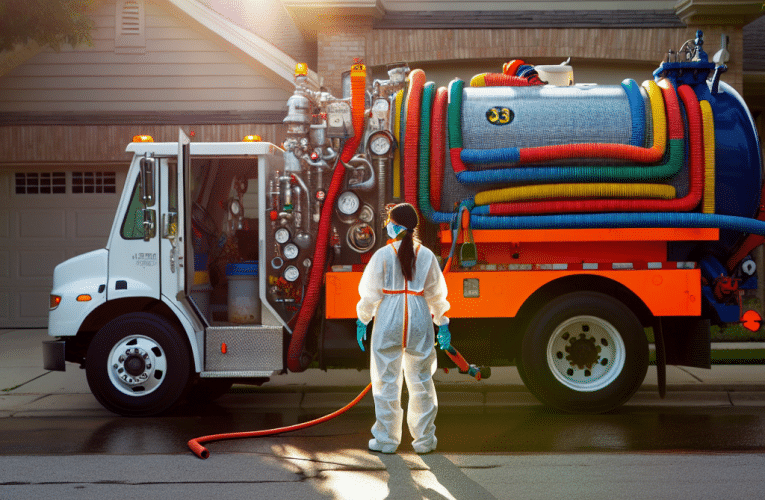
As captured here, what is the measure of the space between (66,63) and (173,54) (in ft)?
5.43

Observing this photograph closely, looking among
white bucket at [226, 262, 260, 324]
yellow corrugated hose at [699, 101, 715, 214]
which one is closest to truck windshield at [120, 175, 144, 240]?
white bucket at [226, 262, 260, 324]

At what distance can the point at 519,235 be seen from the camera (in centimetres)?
733

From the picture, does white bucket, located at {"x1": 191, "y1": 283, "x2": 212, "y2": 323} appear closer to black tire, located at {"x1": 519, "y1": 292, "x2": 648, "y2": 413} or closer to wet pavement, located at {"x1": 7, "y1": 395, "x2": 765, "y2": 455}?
wet pavement, located at {"x1": 7, "y1": 395, "x2": 765, "y2": 455}

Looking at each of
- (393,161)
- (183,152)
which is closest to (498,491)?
(393,161)

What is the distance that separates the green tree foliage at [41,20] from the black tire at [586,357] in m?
6.78

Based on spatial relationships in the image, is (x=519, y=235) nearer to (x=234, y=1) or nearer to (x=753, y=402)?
(x=753, y=402)

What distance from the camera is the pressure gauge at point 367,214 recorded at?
7520 millimetres

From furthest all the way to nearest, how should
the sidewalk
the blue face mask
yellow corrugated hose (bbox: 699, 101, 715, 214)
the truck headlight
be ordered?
the sidewalk → the truck headlight → yellow corrugated hose (bbox: 699, 101, 715, 214) → the blue face mask

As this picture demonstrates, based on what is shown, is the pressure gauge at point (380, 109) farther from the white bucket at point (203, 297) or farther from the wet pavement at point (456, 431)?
the wet pavement at point (456, 431)

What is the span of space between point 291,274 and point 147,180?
141cm

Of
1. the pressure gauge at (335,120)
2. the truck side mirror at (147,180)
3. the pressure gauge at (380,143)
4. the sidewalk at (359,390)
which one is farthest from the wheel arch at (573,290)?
the truck side mirror at (147,180)

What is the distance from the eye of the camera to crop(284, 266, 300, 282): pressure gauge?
7461mm

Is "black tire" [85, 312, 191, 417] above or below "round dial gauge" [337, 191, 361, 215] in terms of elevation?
below

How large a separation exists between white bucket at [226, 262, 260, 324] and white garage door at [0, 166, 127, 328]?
6.49 meters
